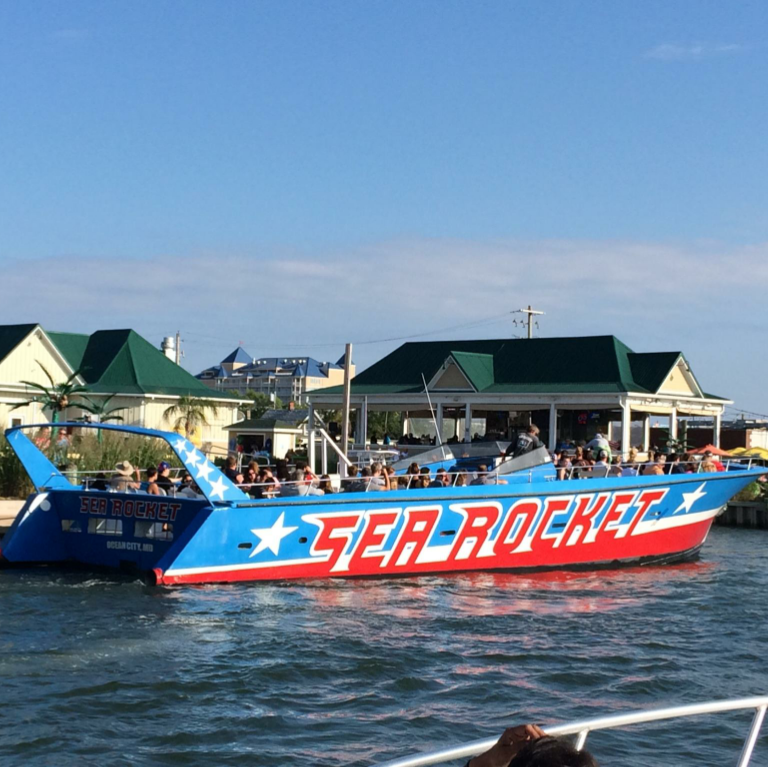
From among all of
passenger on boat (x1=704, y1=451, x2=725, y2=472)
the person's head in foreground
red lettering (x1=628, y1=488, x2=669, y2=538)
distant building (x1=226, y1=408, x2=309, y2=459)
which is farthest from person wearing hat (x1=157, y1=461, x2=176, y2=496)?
distant building (x1=226, y1=408, x2=309, y2=459)

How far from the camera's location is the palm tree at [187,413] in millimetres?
46731

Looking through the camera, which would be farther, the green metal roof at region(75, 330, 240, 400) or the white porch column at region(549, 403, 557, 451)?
the green metal roof at region(75, 330, 240, 400)

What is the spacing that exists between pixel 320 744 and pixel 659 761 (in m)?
2.63

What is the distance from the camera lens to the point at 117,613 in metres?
13.5

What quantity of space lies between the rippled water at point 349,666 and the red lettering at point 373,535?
1.52 ft

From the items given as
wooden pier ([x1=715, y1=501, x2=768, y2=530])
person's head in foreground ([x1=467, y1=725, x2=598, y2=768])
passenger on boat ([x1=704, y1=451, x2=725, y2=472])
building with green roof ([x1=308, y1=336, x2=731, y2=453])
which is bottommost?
wooden pier ([x1=715, y1=501, x2=768, y2=530])

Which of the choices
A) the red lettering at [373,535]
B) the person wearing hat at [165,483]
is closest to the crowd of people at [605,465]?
the red lettering at [373,535]

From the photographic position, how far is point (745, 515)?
1334 inches

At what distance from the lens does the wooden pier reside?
3347 centimetres

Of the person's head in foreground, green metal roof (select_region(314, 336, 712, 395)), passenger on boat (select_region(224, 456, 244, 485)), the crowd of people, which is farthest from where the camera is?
green metal roof (select_region(314, 336, 712, 395))

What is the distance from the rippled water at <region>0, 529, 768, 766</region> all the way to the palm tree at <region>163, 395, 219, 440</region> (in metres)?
30.1

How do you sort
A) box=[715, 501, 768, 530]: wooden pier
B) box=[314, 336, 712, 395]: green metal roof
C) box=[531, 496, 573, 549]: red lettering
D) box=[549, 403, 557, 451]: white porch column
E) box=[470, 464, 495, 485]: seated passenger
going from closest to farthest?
1. box=[470, 464, 495, 485]: seated passenger
2. box=[531, 496, 573, 549]: red lettering
3. box=[715, 501, 768, 530]: wooden pier
4. box=[549, 403, 557, 451]: white porch column
5. box=[314, 336, 712, 395]: green metal roof

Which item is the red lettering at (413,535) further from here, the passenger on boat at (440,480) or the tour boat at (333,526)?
the passenger on boat at (440,480)

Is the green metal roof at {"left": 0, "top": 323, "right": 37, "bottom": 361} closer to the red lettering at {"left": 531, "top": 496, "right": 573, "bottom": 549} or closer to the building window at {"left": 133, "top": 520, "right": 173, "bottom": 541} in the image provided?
the building window at {"left": 133, "top": 520, "right": 173, "bottom": 541}
